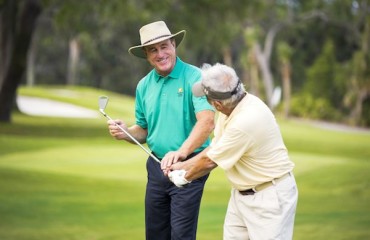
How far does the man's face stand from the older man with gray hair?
0.55 metres

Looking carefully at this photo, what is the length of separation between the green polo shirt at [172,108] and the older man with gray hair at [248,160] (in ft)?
1.61

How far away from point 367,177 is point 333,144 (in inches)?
434

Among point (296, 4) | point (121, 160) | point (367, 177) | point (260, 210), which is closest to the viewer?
point (260, 210)

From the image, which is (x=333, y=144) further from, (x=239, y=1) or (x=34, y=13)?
(x=34, y=13)

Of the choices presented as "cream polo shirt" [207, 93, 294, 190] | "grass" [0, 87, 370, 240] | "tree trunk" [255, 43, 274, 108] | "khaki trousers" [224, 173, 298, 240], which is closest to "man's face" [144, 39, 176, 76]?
"cream polo shirt" [207, 93, 294, 190]

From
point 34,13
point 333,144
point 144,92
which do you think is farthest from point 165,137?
point 333,144

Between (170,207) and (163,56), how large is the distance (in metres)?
1.01

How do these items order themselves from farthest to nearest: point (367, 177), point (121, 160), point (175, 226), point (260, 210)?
point (121, 160) < point (367, 177) < point (175, 226) < point (260, 210)

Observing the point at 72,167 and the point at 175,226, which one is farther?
the point at 72,167

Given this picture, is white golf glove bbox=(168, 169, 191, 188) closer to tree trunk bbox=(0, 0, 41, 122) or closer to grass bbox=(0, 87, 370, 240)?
grass bbox=(0, 87, 370, 240)

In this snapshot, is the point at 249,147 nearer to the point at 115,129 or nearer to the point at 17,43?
the point at 115,129

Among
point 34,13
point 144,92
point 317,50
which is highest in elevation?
point 144,92

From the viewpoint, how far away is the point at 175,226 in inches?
215

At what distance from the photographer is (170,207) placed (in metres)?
5.67
